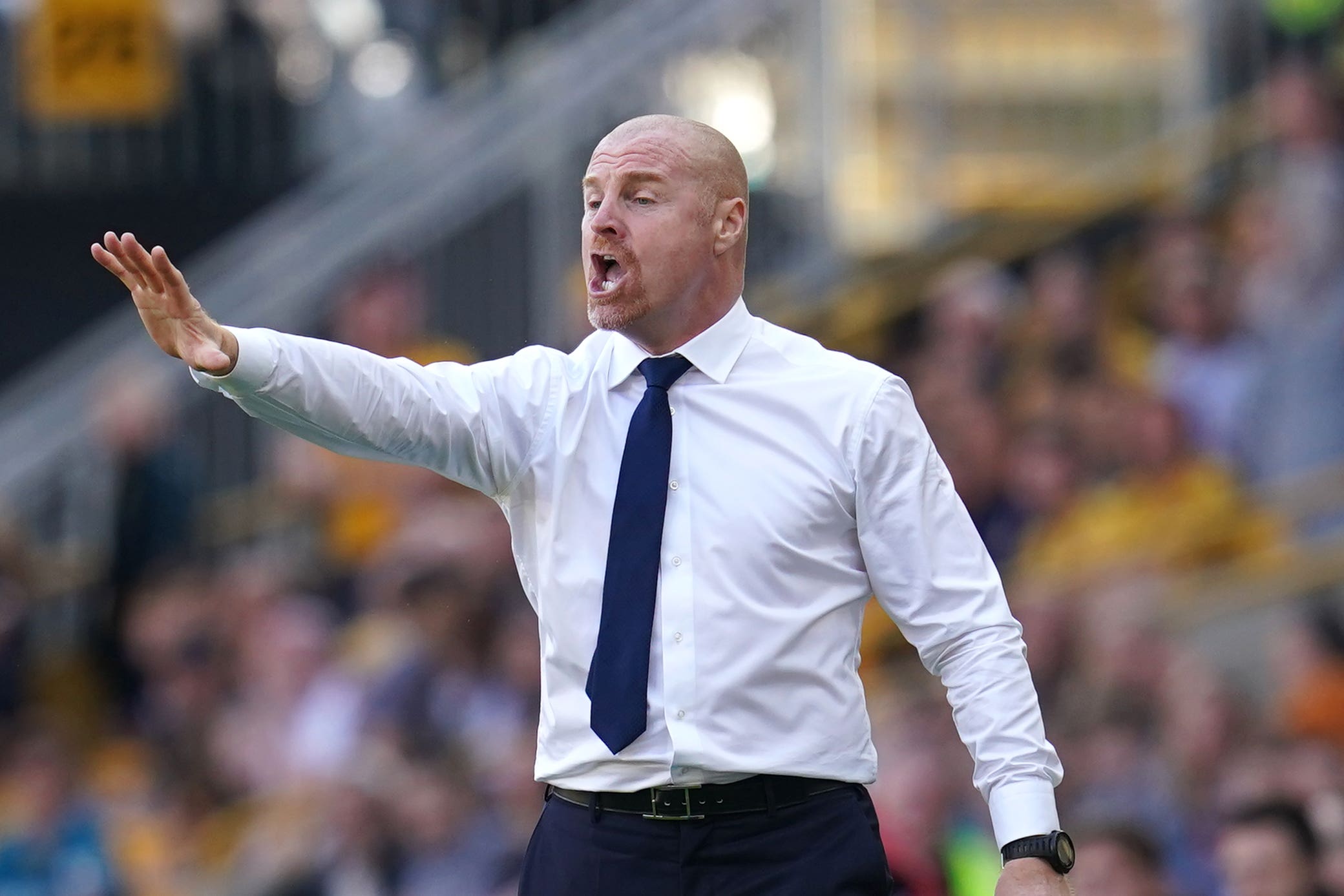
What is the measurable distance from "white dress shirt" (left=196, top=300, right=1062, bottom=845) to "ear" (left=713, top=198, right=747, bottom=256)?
11cm

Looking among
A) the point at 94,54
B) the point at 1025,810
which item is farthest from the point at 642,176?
the point at 94,54

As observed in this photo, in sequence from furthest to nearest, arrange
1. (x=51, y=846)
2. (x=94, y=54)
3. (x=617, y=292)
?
(x=94, y=54) < (x=51, y=846) < (x=617, y=292)

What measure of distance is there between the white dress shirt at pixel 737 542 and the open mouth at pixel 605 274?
0.18 metres

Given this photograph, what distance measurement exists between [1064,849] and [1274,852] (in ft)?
7.53

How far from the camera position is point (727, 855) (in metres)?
3.67

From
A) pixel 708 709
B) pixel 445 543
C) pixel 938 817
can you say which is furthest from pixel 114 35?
pixel 708 709

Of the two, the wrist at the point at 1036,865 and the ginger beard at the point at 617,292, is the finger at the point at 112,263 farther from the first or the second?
the wrist at the point at 1036,865

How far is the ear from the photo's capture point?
390 centimetres

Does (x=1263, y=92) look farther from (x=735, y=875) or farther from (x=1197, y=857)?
(x=735, y=875)

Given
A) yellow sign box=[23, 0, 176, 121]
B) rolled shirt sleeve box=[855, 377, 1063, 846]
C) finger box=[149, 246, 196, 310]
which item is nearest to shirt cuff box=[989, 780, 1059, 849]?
rolled shirt sleeve box=[855, 377, 1063, 846]

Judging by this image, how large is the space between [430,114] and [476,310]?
69.4 inches

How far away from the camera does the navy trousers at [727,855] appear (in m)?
3.67

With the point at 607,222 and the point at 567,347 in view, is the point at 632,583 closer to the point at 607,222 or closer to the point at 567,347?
the point at 607,222

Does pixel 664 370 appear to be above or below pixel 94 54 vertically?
below
